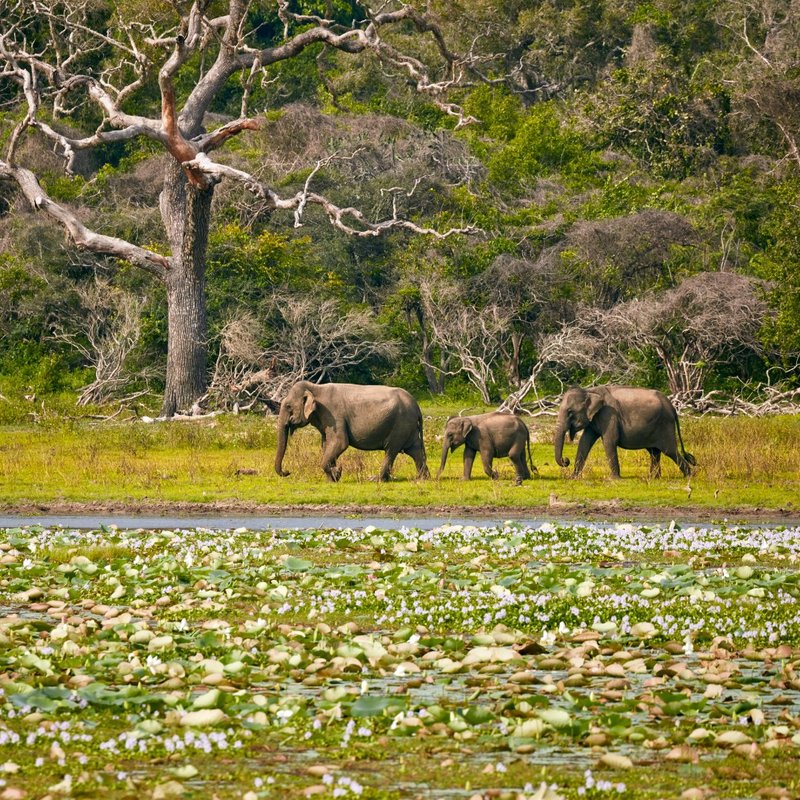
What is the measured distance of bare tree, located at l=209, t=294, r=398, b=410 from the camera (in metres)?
40.8

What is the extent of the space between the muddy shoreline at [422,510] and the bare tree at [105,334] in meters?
18.3

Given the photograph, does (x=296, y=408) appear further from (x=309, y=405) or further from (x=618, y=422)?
(x=618, y=422)

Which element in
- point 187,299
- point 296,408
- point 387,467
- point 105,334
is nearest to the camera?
point 387,467

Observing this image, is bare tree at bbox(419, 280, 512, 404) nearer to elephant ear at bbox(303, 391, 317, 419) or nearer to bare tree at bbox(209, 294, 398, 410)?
bare tree at bbox(209, 294, 398, 410)

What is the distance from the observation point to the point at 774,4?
60.8 m

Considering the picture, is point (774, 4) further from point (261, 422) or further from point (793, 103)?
point (261, 422)

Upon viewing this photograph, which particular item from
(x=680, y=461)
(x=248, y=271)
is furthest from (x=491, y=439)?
(x=248, y=271)

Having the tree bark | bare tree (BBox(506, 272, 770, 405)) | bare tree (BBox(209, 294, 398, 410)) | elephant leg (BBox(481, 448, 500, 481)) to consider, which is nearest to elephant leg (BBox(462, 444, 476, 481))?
elephant leg (BBox(481, 448, 500, 481))

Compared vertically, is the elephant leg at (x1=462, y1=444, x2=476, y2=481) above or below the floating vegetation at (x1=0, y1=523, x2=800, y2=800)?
above

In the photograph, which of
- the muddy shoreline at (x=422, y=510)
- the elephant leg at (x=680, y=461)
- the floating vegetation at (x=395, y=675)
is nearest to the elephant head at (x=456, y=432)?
the elephant leg at (x=680, y=461)

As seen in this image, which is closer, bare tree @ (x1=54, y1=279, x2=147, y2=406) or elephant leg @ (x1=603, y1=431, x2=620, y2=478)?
elephant leg @ (x1=603, y1=431, x2=620, y2=478)

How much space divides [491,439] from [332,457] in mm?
2726

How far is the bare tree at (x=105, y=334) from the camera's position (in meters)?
43.0

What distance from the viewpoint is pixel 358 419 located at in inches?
1096
